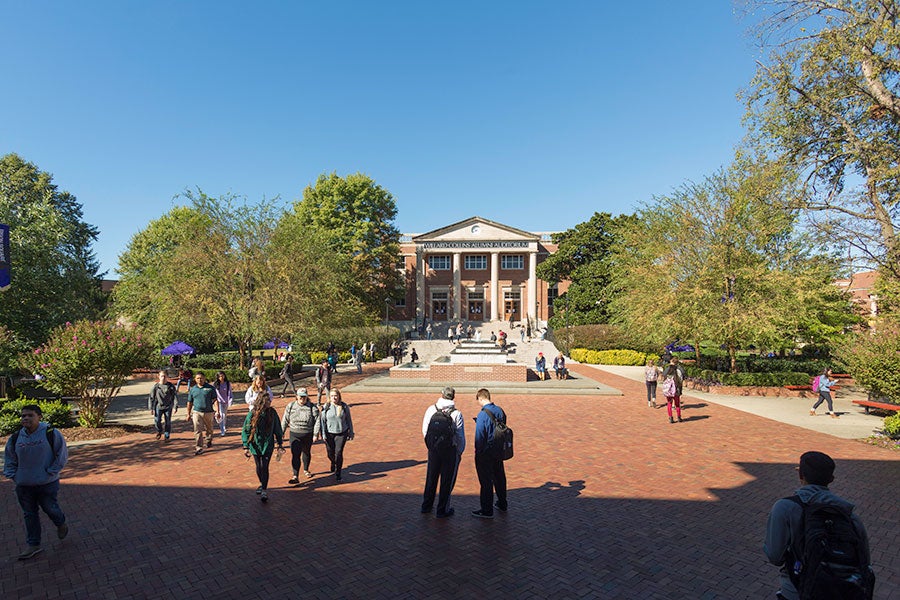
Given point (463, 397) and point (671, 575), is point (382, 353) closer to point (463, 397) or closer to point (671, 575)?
point (463, 397)

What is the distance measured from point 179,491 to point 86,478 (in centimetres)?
219

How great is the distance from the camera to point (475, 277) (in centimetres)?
5722

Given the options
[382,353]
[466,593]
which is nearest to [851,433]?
[466,593]

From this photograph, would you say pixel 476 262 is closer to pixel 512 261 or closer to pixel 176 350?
pixel 512 261

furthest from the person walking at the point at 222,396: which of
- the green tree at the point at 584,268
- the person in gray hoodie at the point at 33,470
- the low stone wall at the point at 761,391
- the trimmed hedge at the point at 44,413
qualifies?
the green tree at the point at 584,268

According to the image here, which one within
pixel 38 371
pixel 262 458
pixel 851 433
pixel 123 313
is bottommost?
pixel 851 433

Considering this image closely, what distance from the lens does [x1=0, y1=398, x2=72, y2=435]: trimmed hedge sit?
10.9m

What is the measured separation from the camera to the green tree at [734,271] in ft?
56.9

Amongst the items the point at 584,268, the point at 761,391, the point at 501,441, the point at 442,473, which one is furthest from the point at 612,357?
the point at 442,473

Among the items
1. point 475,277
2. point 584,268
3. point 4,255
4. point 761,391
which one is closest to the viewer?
point 4,255

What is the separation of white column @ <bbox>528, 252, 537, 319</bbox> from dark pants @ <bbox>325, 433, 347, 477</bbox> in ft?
146

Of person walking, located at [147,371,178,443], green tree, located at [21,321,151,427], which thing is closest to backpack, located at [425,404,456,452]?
person walking, located at [147,371,178,443]

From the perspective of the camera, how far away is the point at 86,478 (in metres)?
8.10

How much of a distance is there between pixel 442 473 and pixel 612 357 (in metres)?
27.3
